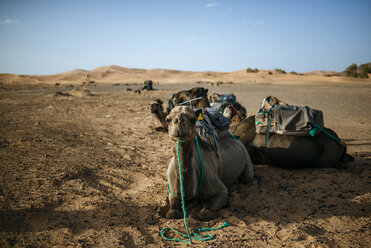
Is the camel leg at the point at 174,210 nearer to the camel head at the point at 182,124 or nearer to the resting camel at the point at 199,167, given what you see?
the resting camel at the point at 199,167

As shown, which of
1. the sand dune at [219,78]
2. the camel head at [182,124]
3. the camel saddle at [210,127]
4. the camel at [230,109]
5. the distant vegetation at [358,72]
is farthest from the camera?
the distant vegetation at [358,72]

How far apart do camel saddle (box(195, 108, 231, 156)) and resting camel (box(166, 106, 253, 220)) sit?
0.41ft

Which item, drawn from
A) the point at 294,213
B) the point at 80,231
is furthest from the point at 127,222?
the point at 294,213

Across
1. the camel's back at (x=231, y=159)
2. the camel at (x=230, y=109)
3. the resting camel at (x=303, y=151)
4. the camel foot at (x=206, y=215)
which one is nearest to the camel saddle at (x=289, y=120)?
the resting camel at (x=303, y=151)

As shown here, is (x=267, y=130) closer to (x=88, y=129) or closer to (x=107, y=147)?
(x=107, y=147)

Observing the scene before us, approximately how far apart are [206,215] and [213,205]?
0.58ft

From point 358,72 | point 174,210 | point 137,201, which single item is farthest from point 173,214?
point 358,72

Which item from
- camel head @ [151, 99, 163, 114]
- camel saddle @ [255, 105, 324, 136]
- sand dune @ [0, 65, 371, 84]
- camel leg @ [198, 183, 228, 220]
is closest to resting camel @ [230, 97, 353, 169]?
camel saddle @ [255, 105, 324, 136]

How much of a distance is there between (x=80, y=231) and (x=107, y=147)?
393cm

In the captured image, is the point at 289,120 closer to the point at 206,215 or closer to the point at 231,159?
the point at 231,159

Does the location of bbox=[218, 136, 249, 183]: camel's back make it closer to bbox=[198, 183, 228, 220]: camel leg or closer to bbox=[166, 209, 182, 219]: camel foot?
bbox=[198, 183, 228, 220]: camel leg

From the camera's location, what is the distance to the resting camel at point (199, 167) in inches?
120

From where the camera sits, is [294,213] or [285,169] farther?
[285,169]

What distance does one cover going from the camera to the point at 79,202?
13.8 feet
